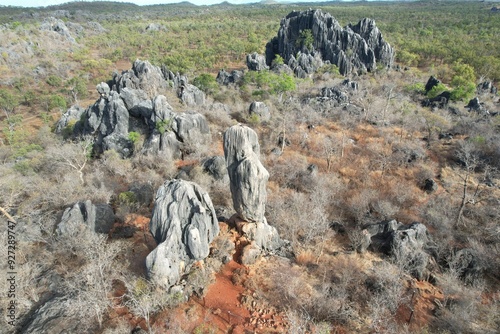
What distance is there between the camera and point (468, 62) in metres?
62.5

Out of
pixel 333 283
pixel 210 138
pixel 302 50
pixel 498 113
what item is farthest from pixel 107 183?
pixel 302 50

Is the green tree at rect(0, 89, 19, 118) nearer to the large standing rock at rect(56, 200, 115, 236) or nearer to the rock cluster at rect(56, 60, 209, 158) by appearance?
the rock cluster at rect(56, 60, 209, 158)

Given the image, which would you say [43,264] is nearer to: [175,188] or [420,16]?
[175,188]

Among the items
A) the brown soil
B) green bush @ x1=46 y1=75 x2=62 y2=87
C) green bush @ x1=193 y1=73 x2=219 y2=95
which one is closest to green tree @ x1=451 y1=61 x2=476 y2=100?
green bush @ x1=193 y1=73 x2=219 y2=95

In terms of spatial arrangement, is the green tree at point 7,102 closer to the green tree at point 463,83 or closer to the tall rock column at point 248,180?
the tall rock column at point 248,180

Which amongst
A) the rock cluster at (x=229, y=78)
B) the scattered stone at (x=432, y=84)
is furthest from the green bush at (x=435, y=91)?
the rock cluster at (x=229, y=78)

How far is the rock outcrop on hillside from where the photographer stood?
221ft

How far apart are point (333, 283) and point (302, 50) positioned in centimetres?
6734

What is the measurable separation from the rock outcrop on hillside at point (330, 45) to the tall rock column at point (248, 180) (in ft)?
177

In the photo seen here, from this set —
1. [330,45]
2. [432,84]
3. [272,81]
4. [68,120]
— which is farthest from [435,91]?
[68,120]

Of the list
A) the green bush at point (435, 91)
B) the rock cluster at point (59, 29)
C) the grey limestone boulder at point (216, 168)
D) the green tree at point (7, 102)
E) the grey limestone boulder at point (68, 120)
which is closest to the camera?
the grey limestone boulder at point (216, 168)

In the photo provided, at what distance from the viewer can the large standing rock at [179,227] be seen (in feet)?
43.9

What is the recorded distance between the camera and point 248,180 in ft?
48.0

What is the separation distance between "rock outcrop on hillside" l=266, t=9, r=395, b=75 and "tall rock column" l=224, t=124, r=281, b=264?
5400 centimetres
